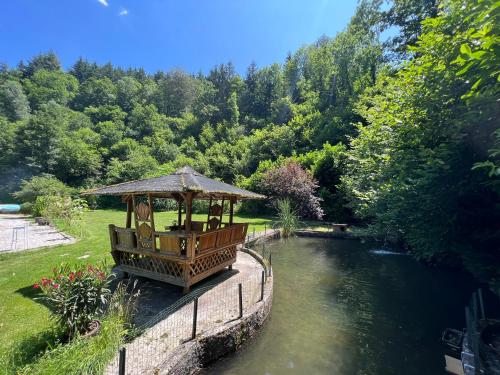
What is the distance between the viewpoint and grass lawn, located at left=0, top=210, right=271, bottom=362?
4410 mm

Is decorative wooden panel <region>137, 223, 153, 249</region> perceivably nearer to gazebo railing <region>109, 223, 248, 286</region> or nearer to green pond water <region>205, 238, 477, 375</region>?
gazebo railing <region>109, 223, 248, 286</region>

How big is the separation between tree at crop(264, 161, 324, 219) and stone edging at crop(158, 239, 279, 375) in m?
14.5

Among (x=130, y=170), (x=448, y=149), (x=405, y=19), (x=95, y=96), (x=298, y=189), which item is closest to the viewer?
(x=448, y=149)

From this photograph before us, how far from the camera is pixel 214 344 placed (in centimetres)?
443

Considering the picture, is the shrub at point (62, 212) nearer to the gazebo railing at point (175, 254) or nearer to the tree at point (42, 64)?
the gazebo railing at point (175, 254)

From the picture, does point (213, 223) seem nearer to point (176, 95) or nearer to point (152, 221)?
point (152, 221)

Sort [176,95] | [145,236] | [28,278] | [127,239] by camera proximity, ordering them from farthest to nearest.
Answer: [176,95]
[127,239]
[28,278]
[145,236]

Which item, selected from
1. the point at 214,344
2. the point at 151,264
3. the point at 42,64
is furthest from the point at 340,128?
the point at 42,64

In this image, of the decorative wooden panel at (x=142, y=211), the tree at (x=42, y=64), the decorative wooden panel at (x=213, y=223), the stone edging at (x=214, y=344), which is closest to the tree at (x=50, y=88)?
the tree at (x=42, y=64)

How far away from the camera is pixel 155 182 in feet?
22.1

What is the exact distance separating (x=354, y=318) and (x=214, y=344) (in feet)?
13.1

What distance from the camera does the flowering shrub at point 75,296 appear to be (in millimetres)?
3900

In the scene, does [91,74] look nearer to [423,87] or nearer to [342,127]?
[342,127]

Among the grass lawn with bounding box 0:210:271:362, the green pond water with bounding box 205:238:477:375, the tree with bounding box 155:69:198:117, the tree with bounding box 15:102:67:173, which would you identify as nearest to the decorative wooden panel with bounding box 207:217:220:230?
the green pond water with bounding box 205:238:477:375
